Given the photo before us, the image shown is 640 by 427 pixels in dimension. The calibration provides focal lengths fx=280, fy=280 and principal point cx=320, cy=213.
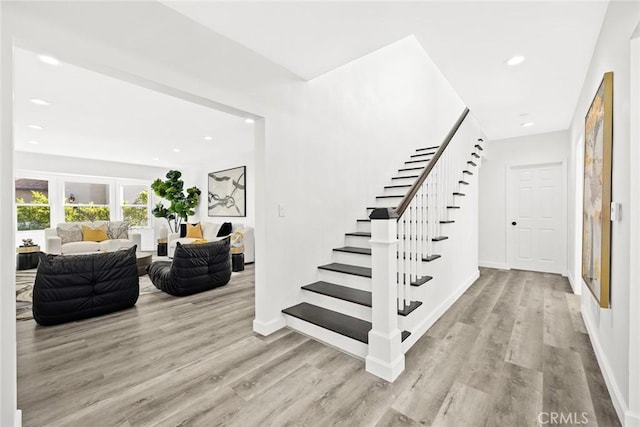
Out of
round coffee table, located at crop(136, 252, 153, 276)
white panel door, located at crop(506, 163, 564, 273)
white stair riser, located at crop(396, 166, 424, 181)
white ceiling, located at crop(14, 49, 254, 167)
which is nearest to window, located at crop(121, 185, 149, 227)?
white ceiling, located at crop(14, 49, 254, 167)

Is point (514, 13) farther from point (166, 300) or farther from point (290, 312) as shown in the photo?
point (166, 300)

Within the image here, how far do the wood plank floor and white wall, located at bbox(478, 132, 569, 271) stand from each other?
8.43 feet

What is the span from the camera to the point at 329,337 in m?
2.31

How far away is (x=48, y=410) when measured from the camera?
159 centimetres

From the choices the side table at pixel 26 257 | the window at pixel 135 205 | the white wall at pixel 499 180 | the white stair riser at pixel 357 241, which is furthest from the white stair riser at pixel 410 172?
the window at pixel 135 205

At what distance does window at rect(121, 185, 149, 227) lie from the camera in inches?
311

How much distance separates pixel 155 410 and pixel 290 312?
1214 millimetres

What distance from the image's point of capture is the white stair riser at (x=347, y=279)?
2.62 meters

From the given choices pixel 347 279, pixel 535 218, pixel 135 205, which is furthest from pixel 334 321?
pixel 135 205

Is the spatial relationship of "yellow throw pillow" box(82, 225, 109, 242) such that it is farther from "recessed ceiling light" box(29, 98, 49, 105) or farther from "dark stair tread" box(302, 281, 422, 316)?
"dark stair tread" box(302, 281, 422, 316)

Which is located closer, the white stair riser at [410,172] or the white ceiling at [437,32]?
the white ceiling at [437,32]

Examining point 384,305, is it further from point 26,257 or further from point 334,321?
point 26,257

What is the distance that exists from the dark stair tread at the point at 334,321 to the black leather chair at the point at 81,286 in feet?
6.19

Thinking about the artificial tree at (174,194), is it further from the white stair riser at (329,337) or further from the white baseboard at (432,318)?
the white baseboard at (432,318)
